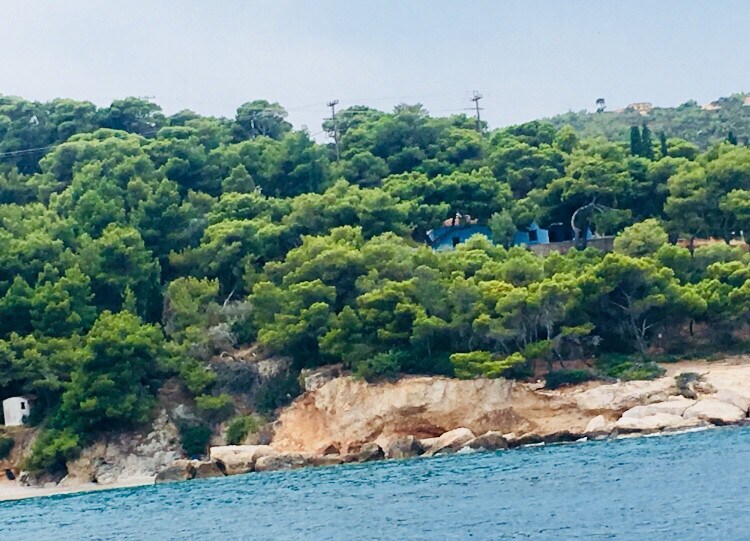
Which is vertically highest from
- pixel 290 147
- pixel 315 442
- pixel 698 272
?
pixel 290 147

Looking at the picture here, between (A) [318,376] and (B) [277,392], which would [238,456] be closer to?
(A) [318,376]

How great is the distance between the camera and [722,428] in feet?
135

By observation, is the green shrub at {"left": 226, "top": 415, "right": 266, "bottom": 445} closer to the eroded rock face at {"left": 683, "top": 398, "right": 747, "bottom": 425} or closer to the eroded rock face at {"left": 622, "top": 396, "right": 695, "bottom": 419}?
the eroded rock face at {"left": 622, "top": 396, "right": 695, "bottom": 419}

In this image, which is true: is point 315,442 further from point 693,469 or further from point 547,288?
point 693,469

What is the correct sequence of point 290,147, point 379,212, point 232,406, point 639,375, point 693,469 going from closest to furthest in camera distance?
point 693,469, point 639,375, point 232,406, point 379,212, point 290,147

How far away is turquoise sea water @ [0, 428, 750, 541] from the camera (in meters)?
26.7

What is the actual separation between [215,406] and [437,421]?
25.6ft

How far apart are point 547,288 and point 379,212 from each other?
11384mm

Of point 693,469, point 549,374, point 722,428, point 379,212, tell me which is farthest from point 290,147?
point 693,469

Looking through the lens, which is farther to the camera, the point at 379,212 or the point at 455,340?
the point at 379,212

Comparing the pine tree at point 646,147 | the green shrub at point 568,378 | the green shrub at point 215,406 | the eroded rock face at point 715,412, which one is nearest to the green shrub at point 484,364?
the green shrub at point 568,378

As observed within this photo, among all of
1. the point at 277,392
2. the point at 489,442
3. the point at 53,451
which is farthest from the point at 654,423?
the point at 53,451

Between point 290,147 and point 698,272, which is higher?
point 290,147

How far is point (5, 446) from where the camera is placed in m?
47.8
